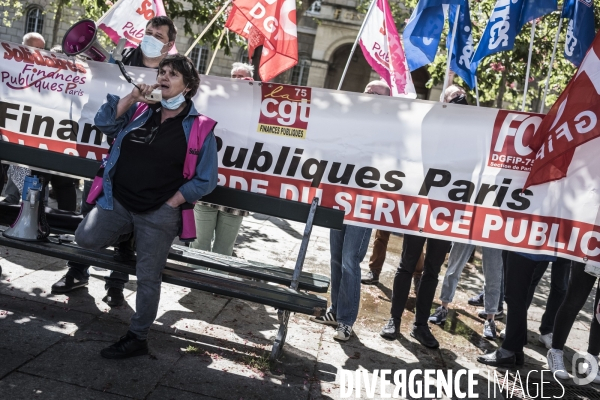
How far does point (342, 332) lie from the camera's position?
5.50 m

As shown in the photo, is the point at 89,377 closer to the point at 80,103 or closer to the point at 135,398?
the point at 135,398

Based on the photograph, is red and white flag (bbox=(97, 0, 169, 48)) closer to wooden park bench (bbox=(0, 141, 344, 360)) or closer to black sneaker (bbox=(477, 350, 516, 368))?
wooden park bench (bbox=(0, 141, 344, 360))

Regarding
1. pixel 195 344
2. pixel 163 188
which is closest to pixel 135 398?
pixel 195 344

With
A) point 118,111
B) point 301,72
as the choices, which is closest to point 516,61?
point 118,111

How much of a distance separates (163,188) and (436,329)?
10.4ft

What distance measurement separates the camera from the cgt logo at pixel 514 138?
16.9 feet

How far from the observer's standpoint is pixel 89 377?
158 inches

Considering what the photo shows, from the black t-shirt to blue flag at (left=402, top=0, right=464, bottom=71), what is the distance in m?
3.39

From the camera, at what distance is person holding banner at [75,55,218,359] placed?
14.3 feet

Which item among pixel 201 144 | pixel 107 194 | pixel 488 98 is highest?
pixel 488 98

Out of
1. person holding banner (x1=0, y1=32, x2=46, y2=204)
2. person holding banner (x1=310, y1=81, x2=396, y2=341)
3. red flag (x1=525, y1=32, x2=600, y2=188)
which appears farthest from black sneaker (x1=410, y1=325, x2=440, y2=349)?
person holding banner (x1=0, y1=32, x2=46, y2=204)

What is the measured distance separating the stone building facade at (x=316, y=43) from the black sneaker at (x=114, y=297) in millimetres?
27030

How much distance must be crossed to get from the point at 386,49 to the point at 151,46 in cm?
240

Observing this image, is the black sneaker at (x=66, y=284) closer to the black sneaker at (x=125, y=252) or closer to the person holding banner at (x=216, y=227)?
the black sneaker at (x=125, y=252)
